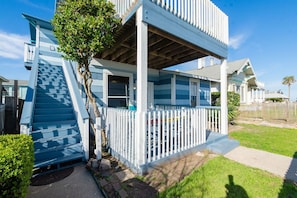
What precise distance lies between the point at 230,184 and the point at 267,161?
1.86 m

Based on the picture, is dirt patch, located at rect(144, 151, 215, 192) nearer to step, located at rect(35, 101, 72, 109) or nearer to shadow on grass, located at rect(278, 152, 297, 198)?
shadow on grass, located at rect(278, 152, 297, 198)

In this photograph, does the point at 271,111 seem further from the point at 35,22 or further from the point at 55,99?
the point at 35,22

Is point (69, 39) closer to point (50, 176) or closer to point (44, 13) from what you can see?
point (50, 176)

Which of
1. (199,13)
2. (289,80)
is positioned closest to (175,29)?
(199,13)

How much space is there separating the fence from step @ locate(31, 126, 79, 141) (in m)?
12.0

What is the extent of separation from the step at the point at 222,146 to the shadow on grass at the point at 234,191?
1.64 meters

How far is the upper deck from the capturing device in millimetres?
3406

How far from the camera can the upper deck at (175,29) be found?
3.41 m

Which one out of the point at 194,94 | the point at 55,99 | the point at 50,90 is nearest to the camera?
the point at 55,99

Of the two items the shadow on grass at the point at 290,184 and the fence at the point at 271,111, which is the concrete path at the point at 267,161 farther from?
the fence at the point at 271,111

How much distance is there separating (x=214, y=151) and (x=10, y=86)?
24.9m

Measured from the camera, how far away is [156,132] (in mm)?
3998

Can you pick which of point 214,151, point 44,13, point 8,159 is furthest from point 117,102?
point 44,13

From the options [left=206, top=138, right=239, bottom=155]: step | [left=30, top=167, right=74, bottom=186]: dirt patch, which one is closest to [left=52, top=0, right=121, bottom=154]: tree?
[left=30, top=167, right=74, bottom=186]: dirt patch
